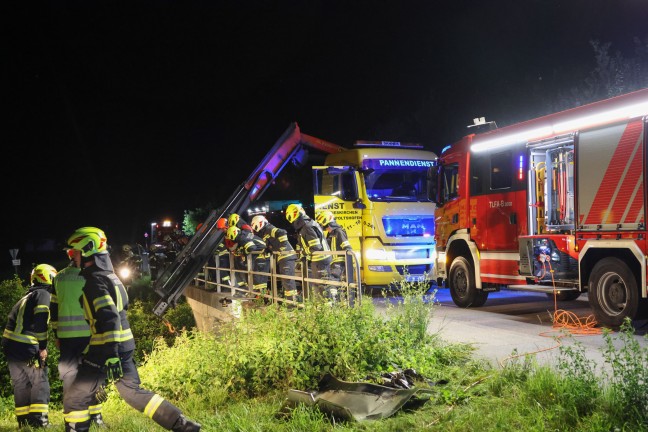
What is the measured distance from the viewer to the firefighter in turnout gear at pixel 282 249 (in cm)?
1065

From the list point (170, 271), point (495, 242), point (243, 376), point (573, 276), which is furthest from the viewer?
point (170, 271)

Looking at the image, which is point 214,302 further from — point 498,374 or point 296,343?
point 498,374

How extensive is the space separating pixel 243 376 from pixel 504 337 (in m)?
3.85

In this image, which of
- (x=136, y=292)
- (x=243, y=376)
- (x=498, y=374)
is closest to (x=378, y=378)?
(x=498, y=374)

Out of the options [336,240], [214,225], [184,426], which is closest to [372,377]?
[184,426]

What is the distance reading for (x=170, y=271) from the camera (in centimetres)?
1612

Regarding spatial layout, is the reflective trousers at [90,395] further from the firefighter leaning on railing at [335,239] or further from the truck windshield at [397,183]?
the truck windshield at [397,183]

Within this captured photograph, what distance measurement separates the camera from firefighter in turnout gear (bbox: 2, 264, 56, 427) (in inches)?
291

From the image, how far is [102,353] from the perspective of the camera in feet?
18.2

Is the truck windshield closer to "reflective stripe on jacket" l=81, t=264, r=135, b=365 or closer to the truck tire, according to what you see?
the truck tire

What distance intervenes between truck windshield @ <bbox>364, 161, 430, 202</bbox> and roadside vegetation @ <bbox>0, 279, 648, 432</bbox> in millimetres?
6005

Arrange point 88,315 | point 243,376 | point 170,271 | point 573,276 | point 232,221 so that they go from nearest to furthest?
1. point 88,315
2. point 243,376
3. point 573,276
4. point 232,221
5. point 170,271

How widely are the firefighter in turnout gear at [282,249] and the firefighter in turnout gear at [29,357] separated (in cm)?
394

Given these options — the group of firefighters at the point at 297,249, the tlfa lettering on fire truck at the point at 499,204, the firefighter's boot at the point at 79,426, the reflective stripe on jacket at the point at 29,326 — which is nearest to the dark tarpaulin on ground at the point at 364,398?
the firefighter's boot at the point at 79,426
